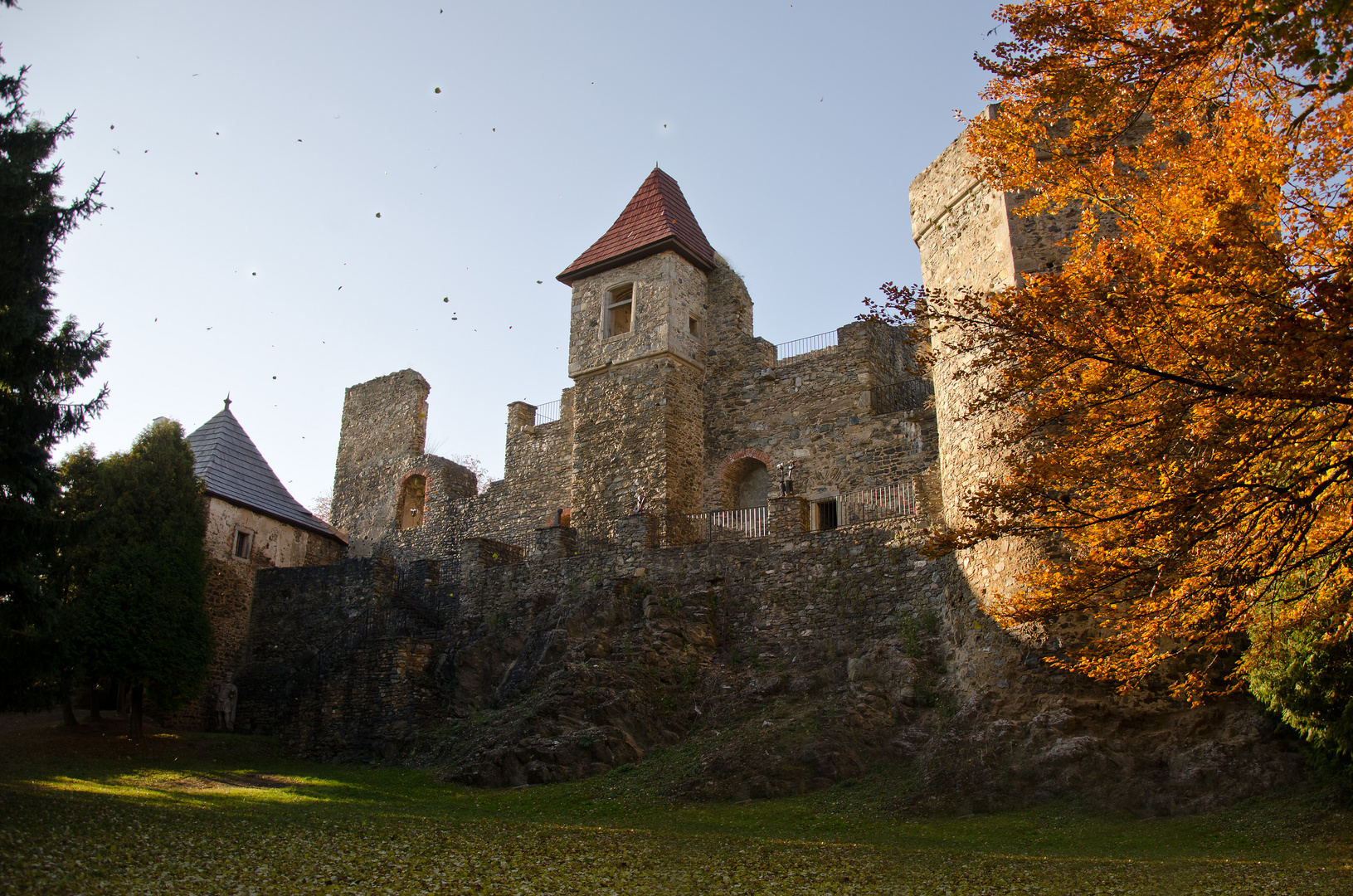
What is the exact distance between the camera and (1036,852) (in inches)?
368

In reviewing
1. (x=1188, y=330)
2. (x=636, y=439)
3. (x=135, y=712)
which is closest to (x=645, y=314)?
(x=636, y=439)

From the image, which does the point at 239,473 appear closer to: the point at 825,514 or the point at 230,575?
the point at 230,575

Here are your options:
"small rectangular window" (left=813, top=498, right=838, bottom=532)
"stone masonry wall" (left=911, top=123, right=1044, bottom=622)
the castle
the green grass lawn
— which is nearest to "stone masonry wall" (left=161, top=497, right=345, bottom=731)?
the castle

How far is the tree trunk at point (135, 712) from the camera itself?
61.0 ft

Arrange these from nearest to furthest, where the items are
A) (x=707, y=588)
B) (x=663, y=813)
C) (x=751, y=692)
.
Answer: (x=663, y=813) < (x=751, y=692) < (x=707, y=588)

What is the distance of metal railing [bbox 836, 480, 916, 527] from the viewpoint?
1764cm

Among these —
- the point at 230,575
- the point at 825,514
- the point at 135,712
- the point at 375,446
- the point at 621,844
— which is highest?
the point at 375,446

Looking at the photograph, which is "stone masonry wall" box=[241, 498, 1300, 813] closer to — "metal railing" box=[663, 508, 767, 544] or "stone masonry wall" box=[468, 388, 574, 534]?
"metal railing" box=[663, 508, 767, 544]

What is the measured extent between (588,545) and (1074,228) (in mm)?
11819

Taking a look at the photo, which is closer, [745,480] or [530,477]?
[745,480]

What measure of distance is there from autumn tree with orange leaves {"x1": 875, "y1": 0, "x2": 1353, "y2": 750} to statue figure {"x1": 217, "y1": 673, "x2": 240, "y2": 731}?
19.4 meters

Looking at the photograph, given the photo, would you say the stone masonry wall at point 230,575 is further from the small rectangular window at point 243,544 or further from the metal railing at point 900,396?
the metal railing at point 900,396

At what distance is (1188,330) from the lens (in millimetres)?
7039

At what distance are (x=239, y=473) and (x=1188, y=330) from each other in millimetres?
24051
